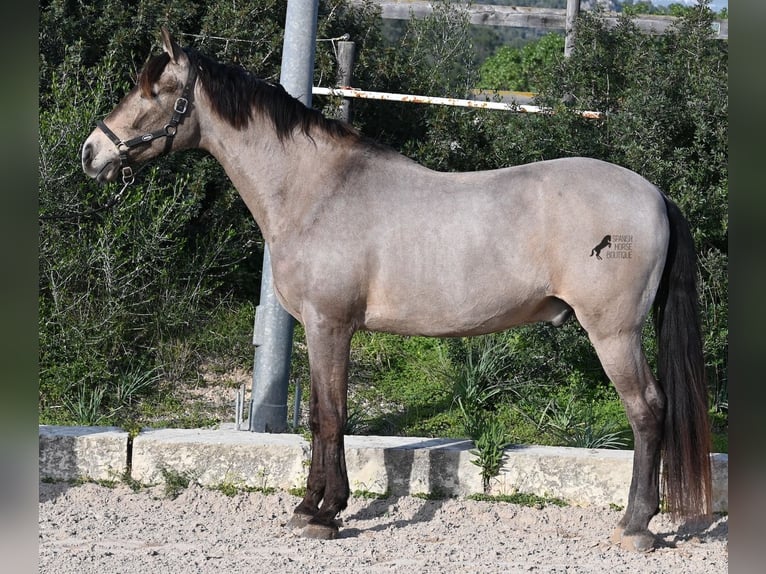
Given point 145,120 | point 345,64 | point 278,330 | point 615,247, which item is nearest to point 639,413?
point 615,247

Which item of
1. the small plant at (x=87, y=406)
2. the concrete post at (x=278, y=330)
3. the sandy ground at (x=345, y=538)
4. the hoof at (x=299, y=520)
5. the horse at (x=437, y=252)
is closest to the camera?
the sandy ground at (x=345, y=538)

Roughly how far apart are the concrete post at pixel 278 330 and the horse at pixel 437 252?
3.26 ft

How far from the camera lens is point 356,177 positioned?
4.17m

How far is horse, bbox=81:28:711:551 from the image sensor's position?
3.91 m

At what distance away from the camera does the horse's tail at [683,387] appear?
394 centimetres

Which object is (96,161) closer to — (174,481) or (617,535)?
(174,481)

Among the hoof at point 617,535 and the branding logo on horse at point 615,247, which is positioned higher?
the branding logo on horse at point 615,247

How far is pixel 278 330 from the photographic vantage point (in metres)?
5.30

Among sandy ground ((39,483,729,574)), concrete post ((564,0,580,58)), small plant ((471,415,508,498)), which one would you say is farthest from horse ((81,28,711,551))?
concrete post ((564,0,580,58))

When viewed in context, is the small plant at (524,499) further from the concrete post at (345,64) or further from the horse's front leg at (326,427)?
the concrete post at (345,64)

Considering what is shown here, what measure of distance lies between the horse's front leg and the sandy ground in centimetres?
12

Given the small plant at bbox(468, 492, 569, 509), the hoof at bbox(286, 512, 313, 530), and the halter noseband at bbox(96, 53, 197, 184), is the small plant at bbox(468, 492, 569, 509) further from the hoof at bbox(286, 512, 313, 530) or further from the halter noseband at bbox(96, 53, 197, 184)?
the halter noseband at bbox(96, 53, 197, 184)

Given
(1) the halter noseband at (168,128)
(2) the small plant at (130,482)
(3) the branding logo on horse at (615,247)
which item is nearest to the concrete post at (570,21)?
(3) the branding logo on horse at (615,247)
